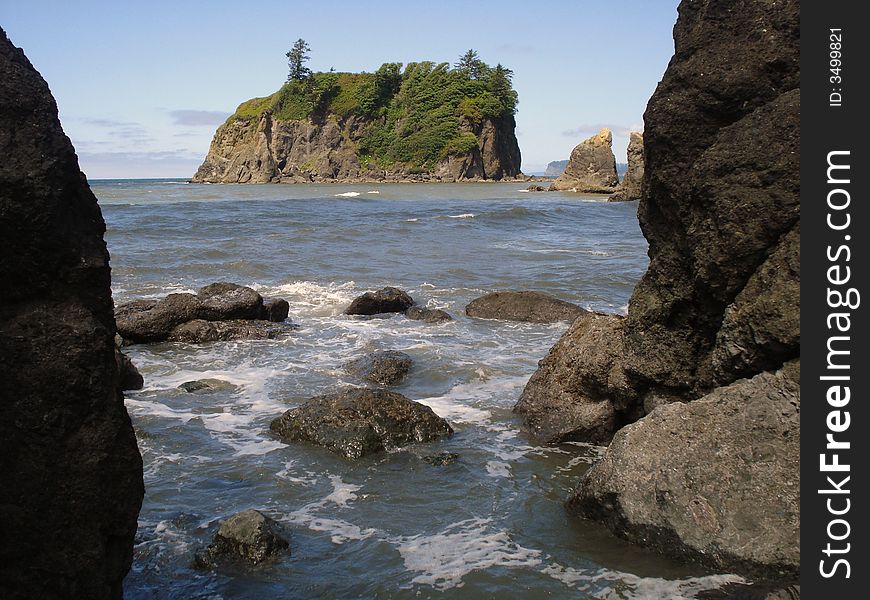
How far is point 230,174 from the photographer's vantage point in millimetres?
106438

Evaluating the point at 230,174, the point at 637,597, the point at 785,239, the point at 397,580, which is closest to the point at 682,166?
the point at 785,239

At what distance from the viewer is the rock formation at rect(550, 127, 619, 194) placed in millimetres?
67312

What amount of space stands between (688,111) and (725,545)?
324 cm

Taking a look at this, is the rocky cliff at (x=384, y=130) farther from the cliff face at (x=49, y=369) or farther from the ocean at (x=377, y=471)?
the cliff face at (x=49, y=369)

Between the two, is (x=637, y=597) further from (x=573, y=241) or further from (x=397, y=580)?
(x=573, y=241)

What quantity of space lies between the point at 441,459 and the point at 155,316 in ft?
23.3

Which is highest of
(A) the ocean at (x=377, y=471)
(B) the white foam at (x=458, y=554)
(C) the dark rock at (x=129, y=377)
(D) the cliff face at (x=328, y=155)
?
(D) the cliff face at (x=328, y=155)

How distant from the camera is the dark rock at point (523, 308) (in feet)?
45.1

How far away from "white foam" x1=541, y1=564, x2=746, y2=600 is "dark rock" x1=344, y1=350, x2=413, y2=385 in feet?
17.3

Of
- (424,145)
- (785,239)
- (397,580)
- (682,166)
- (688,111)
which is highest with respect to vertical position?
(424,145)

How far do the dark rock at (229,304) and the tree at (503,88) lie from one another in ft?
289

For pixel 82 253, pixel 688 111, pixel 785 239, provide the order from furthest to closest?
pixel 688 111
pixel 785 239
pixel 82 253

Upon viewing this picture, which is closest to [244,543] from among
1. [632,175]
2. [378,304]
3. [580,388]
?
[580,388]

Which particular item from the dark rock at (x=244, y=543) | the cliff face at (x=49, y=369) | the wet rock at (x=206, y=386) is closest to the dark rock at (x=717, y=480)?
the dark rock at (x=244, y=543)
